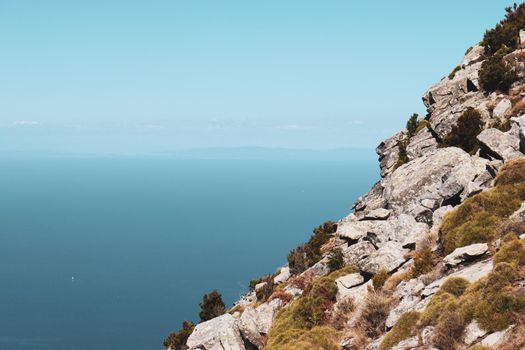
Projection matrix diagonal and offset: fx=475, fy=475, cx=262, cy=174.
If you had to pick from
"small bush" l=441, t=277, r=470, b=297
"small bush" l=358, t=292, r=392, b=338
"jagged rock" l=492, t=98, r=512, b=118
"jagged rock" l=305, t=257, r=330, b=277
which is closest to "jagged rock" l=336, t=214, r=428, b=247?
"jagged rock" l=305, t=257, r=330, b=277

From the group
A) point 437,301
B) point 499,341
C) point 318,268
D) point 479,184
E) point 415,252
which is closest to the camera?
point 499,341

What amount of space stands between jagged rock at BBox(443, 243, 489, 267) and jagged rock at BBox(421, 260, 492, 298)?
1.49 feet

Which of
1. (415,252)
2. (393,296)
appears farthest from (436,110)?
(393,296)

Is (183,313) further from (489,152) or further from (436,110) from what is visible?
(489,152)

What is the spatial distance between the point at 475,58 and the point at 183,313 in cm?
16181

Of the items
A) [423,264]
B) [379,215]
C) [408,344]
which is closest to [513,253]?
[408,344]

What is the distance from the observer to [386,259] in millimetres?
21766

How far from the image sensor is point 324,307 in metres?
21.5

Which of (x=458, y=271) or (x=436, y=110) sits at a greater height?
(x=436, y=110)

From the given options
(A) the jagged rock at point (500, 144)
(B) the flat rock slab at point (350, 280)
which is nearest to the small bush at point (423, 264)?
(B) the flat rock slab at point (350, 280)

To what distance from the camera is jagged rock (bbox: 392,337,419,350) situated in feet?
43.8

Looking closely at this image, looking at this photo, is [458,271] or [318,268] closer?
[458,271]

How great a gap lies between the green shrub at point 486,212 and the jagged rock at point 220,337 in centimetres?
971

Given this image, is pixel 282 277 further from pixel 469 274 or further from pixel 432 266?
pixel 469 274
